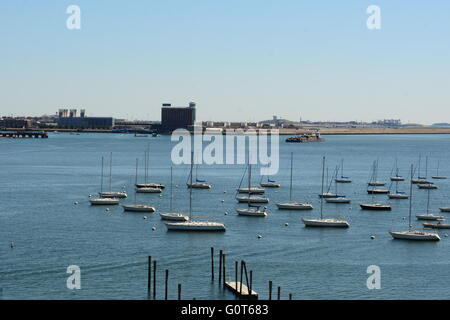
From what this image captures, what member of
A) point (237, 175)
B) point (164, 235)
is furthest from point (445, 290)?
point (237, 175)

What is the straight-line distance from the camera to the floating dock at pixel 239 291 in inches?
1115

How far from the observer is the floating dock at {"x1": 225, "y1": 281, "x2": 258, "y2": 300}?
92.9 ft

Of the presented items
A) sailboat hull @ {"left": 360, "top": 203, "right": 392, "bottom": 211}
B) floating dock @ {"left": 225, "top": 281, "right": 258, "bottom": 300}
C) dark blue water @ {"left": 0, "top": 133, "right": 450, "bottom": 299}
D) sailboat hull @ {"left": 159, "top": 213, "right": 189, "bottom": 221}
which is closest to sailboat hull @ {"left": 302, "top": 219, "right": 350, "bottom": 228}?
dark blue water @ {"left": 0, "top": 133, "right": 450, "bottom": 299}

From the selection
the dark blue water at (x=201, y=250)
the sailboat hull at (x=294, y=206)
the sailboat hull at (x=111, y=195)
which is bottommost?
the dark blue water at (x=201, y=250)

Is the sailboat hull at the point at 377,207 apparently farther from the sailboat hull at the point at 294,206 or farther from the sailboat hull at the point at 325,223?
the sailboat hull at the point at 325,223

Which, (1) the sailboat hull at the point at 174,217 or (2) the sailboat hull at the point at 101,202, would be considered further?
(2) the sailboat hull at the point at 101,202

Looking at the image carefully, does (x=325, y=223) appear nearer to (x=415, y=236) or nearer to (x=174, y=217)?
(x=415, y=236)

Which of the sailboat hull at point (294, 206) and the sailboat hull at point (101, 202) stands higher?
the sailboat hull at point (294, 206)

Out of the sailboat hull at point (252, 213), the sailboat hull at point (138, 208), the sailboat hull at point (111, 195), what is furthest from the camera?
the sailboat hull at point (111, 195)

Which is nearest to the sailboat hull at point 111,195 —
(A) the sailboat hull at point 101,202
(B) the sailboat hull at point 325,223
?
(A) the sailboat hull at point 101,202

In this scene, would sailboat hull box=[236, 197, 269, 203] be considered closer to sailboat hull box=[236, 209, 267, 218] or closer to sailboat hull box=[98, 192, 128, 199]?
sailboat hull box=[236, 209, 267, 218]

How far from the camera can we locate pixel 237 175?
302 feet

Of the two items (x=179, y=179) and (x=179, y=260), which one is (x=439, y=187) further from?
(x=179, y=260)

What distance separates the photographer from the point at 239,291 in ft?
94.2
